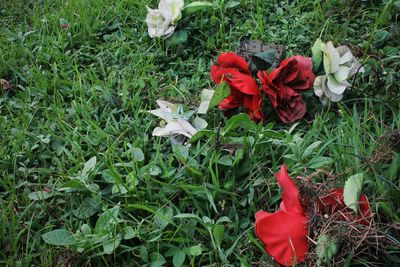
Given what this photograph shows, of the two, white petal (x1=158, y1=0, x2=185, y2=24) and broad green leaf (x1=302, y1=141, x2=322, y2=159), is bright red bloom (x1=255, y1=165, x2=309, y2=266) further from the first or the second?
white petal (x1=158, y1=0, x2=185, y2=24)

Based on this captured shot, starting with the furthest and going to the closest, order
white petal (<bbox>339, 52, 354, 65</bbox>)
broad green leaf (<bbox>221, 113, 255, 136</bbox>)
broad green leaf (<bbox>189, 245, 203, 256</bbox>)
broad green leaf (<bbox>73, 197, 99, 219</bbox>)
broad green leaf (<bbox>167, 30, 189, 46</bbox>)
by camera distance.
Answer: broad green leaf (<bbox>167, 30, 189, 46</bbox>) < white petal (<bbox>339, 52, 354, 65</bbox>) < broad green leaf (<bbox>221, 113, 255, 136</bbox>) < broad green leaf (<bbox>73, 197, 99, 219</bbox>) < broad green leaf (<bbox>189, 245, 203, 256</bbox>)

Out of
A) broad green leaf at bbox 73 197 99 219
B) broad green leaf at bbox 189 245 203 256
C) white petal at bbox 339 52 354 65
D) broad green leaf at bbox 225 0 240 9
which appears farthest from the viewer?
broad green leaf at bbox 225 0 240 9

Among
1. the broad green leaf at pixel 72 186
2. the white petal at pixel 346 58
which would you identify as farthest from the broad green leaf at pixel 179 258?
the white petal at pixel 346 58

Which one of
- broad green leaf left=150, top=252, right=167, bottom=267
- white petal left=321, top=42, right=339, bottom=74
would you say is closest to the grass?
broad green leaf left=150, top=252, right=167, bottom=267

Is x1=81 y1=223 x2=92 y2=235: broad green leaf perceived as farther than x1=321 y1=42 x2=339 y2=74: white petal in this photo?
No

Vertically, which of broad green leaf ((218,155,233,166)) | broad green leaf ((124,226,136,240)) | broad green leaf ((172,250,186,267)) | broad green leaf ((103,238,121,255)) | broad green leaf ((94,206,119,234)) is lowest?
broad green leaf ((172,250,186,267))

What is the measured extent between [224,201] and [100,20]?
1.18 m

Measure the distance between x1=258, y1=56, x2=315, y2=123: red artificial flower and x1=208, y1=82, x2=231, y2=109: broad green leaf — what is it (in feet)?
0.35

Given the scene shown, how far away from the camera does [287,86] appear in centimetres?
166

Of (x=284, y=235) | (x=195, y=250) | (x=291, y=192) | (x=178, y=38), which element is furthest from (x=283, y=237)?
(x=178, y=38)

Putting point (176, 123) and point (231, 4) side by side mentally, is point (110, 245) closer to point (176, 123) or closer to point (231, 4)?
point (176, 123)

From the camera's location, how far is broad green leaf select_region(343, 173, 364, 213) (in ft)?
4.03

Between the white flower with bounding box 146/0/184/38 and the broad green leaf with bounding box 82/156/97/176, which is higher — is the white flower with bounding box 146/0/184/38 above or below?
above

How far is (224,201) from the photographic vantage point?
1416 mm
